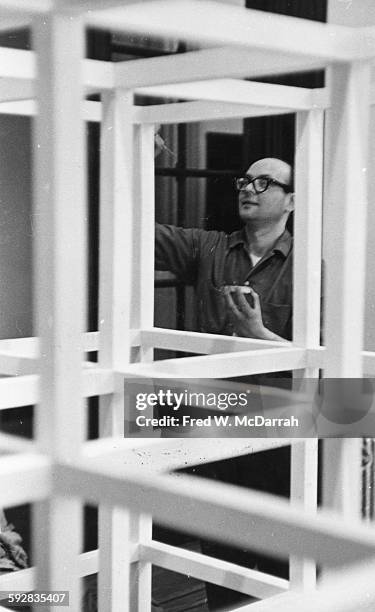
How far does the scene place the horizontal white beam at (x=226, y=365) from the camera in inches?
44.4

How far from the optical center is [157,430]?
56.7 inches

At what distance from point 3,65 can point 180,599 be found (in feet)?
2.75

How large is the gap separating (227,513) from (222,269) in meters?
1.05

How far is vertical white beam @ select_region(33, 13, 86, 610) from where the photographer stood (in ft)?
1.59

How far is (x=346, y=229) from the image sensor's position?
0.95 metres

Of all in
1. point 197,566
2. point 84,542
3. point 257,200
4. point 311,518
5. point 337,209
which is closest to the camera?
point 311,518

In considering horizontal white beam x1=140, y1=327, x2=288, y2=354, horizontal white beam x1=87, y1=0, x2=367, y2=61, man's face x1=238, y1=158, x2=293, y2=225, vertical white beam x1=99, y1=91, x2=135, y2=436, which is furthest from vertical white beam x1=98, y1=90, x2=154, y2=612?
horizontal white beam x1=87, y1=0, x2=367, y2=61

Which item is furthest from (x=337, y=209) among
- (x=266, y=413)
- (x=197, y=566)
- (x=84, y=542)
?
(x=84, y=542)

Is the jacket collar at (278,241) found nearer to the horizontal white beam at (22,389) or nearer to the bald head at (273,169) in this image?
the bald head at (273,169)

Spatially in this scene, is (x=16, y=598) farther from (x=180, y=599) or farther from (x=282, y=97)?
(x=282, y=97)

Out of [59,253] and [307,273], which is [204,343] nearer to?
[307,273]

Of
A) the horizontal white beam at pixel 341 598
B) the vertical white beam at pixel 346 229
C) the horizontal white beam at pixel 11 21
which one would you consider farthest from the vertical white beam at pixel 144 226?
the horizontal white beam at pixel 341 598

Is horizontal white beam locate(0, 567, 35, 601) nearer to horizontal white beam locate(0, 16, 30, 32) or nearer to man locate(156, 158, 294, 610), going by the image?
man locate(156, 158, 294, 610)

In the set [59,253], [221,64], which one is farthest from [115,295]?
[59,253]
